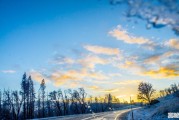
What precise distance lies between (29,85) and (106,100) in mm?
120736

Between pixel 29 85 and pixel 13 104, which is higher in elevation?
pixel 29 85

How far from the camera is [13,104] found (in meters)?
77.6

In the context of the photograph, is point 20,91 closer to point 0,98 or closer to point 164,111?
point 0,98

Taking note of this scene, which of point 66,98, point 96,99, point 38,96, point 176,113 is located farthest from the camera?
point 96,99

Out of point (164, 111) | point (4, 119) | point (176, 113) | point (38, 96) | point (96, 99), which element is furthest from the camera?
point (96, 99)

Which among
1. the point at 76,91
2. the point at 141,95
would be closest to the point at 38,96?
the point at 76,91

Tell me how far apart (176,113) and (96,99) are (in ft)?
517

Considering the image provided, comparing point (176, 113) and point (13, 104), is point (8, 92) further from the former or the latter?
point (176, 113)

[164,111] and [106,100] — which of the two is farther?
[106,100]

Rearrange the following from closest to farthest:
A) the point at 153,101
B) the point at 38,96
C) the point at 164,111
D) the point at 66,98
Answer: the point at 164,111 → the point at 153,101 → the point at 38,96 → the point at 66,98

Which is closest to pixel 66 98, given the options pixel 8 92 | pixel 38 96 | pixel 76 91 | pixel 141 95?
pixel 76 91

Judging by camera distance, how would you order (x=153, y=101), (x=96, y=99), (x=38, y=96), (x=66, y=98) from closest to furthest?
1. (x=153, y=101)
2. (x=38, y=96)
3. (x=66, y=98)
4. (x=96, y=99)

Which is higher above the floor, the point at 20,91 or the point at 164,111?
the point at 20,91

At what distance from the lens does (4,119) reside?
206 ft
